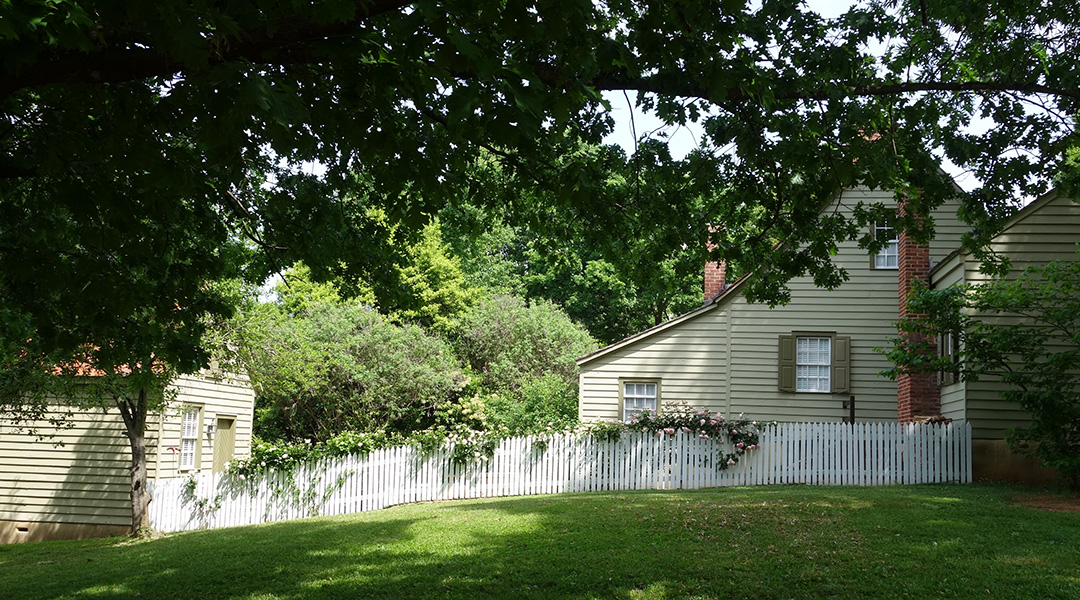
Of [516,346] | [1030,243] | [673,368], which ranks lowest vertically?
[673,368]

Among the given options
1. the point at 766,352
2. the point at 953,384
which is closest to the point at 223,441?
the point at 766,352

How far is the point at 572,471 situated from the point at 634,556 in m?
9.44

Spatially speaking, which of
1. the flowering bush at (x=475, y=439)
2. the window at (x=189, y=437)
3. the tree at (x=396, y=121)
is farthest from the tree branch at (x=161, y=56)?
the window at (x=189, y=437)

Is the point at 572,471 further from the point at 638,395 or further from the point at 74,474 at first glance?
the point at 74,474

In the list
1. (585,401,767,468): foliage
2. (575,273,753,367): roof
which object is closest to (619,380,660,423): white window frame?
(575,273,753,367): roof

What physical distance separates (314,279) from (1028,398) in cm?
1061

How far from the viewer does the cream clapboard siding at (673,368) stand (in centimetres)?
2142

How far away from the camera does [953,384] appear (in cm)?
1677

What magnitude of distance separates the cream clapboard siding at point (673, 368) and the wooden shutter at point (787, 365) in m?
1.37

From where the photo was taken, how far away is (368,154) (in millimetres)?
4879

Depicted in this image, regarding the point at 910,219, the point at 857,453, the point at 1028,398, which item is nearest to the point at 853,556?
the point at 910,219

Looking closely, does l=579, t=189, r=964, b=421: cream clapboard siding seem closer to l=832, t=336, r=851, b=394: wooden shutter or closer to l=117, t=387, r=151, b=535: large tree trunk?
l=832, t=336, r=851, b=394: wooden shutter

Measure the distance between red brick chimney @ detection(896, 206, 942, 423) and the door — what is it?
1531 centimetres

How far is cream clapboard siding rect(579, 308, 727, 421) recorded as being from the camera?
70.3 ft
